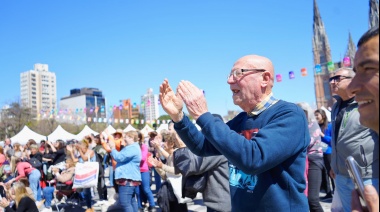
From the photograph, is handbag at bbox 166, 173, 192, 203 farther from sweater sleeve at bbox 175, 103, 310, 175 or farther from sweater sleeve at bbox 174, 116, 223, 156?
sweater sleeve at bbox 175, 103, 310, 175

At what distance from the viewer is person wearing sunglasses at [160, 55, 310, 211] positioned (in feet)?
5.38

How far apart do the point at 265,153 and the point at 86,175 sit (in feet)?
22.3

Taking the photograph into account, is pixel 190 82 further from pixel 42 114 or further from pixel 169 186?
pixel 42 114

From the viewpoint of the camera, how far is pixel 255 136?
1737 mm

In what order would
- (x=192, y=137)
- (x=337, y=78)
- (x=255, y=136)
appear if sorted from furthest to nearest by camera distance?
(x=337, y=78) < (x=192, y=137) < (x=255, y=136)

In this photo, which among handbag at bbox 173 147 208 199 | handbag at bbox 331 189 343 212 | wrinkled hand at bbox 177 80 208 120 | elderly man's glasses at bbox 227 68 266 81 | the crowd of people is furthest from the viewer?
handbag at bbox 173 147 208 199

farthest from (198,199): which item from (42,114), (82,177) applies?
(42,114)

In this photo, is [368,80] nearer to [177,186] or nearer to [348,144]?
[348,144]

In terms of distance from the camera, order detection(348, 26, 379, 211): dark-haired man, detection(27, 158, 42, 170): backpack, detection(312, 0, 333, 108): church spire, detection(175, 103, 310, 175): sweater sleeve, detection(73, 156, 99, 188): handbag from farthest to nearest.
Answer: detection(312, 0, 333, 108): church spire, detection(27, 158, 42, 170): backpack, detection(73, 156, 99, 188): handbag, detection(175, 103, 310, 175): sweater sleeve, detection(348, 26, 379, 211): dark-haired man

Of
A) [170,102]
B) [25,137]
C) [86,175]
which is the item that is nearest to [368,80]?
[170,102]

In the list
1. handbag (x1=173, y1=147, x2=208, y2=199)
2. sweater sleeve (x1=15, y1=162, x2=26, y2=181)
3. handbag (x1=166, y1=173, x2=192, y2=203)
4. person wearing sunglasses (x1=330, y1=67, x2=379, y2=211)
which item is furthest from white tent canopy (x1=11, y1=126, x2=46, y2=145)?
person wearing sunglasses (x1=330, y1=67, x2=379, y2=211)

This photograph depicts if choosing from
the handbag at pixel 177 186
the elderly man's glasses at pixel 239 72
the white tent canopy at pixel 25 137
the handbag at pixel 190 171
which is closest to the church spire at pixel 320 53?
the white tent canopy at pixel 25 137

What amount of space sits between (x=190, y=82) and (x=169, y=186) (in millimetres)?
3551

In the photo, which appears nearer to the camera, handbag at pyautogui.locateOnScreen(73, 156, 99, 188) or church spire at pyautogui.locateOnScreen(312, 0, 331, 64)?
handbag at pyautogui.locateOnScreen(73, 156, 99, 188)
